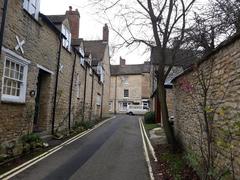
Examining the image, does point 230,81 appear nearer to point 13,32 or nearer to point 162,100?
point 162,100

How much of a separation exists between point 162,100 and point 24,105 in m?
6.28

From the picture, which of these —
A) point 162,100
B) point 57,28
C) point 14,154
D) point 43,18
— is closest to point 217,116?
point 162,100

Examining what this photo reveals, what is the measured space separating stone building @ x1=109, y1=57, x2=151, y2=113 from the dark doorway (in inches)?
1696

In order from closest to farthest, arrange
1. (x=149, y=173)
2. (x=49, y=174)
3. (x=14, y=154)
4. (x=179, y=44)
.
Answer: (x=49, y=174)
(x=149, y=173)
(x=14, y=154)
(x=179, y=44)

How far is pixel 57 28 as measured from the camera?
15227 millimetres

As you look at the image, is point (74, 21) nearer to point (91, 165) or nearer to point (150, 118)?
point (150, 118)

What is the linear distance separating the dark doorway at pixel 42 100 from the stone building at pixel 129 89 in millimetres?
43088

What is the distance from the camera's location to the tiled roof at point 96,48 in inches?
1459

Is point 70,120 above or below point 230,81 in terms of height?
below

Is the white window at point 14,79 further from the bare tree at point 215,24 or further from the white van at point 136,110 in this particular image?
the white van at point 136,110

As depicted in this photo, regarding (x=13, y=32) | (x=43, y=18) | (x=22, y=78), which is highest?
(x=43, y=18)

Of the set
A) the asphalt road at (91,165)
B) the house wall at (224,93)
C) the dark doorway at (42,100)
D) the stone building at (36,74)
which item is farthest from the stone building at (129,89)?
the house wall at (224,93)

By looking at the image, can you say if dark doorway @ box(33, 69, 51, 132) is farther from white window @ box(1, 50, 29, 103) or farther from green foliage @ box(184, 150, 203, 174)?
green foliage @ box(184, 150, 203, 174)

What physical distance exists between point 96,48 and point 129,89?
68.1 ft
